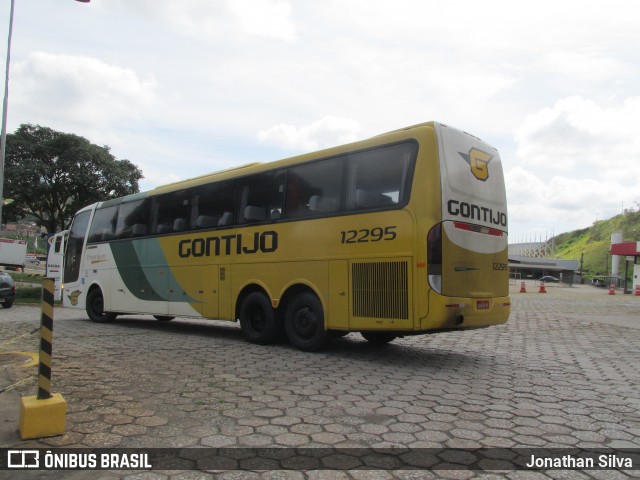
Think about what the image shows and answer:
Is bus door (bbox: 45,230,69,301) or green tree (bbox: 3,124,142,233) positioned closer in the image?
bus door (bbox: 45,230,69,301)

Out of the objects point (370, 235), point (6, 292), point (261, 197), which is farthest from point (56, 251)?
point (370, 235)

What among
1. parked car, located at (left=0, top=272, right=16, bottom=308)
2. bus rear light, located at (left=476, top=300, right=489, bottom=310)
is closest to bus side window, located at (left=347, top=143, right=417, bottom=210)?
bus rear light, located at (left=476, top=300, right=489, bottom=310)

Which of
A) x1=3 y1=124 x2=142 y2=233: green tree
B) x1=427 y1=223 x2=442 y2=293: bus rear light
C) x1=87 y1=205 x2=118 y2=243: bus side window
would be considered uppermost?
x1=3 y1=124 x2=142 y2=233: green tree

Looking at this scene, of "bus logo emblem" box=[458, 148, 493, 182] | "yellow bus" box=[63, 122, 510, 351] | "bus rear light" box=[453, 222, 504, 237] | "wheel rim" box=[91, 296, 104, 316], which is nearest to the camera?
"yellow bus" box=[63, 122, 510, 351]

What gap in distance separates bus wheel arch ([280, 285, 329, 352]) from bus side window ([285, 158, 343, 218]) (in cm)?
125

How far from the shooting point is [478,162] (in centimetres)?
723

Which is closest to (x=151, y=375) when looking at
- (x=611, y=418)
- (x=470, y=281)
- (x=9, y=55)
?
(x=470, y=281)

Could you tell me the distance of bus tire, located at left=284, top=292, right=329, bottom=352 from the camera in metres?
7.53

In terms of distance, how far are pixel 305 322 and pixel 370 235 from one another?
6.20ft

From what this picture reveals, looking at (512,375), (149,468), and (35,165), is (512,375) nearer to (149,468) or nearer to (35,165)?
(149,468)

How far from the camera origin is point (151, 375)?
234 inches

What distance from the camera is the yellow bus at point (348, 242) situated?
6441 mm

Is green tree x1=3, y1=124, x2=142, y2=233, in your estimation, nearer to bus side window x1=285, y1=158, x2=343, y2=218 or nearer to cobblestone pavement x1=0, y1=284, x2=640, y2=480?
cobblestone pavement x1=0, y1=284, x2=640, y2=480

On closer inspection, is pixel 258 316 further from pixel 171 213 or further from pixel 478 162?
Answer: pixel 478 162
